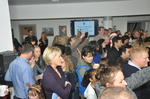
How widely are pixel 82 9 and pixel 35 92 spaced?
15.5 feet

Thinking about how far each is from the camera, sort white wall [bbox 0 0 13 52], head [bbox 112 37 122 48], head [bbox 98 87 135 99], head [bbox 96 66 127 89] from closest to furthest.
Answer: head [bbox 98 87 135 99] → head [bbox 96 66 127 89] → head [bbox 112 37 122 48] → white wall [bbox 0 0 13 52]

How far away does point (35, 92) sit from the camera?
1.89 meters

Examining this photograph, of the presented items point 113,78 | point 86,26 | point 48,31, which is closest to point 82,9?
point 86,26

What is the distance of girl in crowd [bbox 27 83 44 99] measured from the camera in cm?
186

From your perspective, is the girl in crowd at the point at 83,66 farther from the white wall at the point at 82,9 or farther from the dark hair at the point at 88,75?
the white wall at the point at 82,9

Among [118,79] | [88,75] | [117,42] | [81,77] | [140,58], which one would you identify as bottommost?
[81,77]

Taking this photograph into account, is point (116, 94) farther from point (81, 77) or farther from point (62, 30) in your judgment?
point (62, 30)

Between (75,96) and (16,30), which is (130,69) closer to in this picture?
(75,96)

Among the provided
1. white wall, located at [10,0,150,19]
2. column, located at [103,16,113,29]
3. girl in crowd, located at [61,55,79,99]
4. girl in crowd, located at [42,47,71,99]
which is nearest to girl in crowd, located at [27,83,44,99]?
girl in crowd, located at [42,47,71,99]

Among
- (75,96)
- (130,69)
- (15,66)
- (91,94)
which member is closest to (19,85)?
(15,66)

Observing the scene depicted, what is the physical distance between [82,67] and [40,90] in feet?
2.26

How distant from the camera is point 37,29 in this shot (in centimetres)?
769

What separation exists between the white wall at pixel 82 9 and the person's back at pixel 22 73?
424 cm

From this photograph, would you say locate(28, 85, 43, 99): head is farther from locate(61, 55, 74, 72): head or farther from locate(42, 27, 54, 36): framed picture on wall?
locate(42, 27, 54, 36): framed picture on wall
